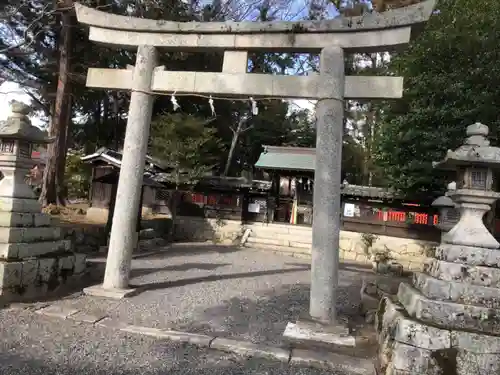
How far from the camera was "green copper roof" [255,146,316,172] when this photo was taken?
2067cm

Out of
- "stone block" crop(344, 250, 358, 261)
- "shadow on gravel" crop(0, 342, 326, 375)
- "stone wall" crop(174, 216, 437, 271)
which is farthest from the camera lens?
"stone block" crop(344, 250, 358, 261)

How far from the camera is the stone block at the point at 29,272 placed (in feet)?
19.2

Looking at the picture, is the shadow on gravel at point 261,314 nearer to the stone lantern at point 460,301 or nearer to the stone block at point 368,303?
the stone block at point 368,303

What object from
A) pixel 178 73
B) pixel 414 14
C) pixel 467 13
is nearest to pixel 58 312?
pixel 178 73

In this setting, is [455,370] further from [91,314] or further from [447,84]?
[447,84]

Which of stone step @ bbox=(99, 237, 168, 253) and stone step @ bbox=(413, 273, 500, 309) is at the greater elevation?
stone step @ bbox=(413, 273, 500, 309)

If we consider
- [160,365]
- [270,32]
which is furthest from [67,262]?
[270,32]

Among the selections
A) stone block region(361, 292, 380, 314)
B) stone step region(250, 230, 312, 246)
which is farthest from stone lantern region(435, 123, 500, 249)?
stone step region(250, 230, 312, 246)

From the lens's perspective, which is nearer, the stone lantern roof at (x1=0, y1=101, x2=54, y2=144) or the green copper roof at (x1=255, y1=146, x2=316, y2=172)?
the stone lantern roof at (x1=0, y1=101, x2=54, y2=144)

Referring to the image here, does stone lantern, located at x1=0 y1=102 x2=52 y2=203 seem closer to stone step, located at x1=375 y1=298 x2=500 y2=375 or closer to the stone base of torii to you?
the stone base of torii

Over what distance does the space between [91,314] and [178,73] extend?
3.98 meters

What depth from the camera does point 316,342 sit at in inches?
192

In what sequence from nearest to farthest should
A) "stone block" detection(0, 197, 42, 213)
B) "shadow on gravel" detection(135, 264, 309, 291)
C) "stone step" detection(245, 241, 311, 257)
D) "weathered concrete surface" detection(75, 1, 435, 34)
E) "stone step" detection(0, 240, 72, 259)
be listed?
1. "weathered concrete surface" detection(75, 1, 435, 34)
2. "stone step" detection(0, 240, 72, 259)
3. "stone block" detection(0, 197, 42, 213)
4. "shadow on gravel" detection(135, 264, 309, 291)
5. "stone step" detection(245, 241, 311, 257)

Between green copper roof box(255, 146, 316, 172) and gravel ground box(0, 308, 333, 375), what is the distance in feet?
53.7
